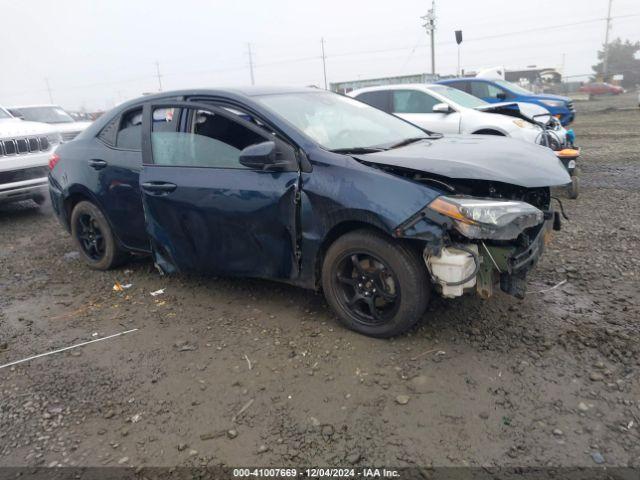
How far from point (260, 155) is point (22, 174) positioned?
18.7ft

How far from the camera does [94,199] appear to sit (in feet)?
15.0

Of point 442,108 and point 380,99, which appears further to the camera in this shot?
point 380,99

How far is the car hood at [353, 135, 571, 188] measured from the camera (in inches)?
117

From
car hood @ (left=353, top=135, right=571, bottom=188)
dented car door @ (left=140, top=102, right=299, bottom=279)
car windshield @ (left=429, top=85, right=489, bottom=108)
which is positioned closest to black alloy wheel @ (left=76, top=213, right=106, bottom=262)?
dented car door @ (left=140, top=102, right=299, bottom=279)

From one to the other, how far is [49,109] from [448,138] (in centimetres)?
1185

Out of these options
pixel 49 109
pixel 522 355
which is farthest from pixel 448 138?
pixel 49 109

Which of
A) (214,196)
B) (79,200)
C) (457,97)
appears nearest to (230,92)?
(214,196)

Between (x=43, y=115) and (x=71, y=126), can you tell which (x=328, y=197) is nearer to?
(x=71, y=126)

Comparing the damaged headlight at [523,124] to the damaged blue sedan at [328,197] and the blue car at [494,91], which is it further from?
the damaged blue sedan at [328,197]

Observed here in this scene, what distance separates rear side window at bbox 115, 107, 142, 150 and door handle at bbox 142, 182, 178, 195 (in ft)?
1.47

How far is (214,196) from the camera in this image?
11.8ft

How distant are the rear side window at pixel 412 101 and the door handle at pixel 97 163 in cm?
624

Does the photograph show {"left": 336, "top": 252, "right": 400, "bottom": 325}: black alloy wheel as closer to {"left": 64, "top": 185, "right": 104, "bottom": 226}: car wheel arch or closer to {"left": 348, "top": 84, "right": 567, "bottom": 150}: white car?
{"left": 64, "top": 185, "right": 104, "bottom": 226}: car wheel arch

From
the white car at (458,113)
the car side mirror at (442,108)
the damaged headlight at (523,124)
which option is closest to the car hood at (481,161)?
the white car at (458,113)
